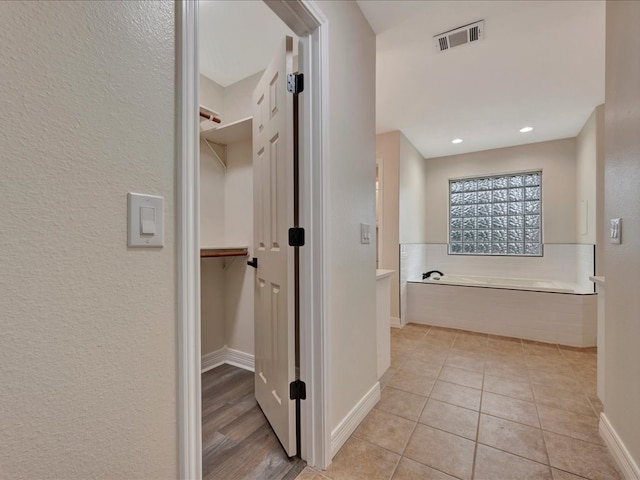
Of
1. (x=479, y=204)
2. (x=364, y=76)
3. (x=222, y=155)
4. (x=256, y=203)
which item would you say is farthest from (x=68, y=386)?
(x=479, y=204)

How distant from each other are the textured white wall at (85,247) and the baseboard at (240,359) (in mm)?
1798

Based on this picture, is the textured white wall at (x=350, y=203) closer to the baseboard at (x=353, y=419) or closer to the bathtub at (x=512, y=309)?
the baseboard at (x=353, y=419)

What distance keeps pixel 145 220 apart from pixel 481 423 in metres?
2.02

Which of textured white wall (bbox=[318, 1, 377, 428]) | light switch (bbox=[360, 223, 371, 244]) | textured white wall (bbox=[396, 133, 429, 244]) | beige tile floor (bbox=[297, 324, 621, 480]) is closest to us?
beige tile floor (bbox=[297, 324, 621, 480])

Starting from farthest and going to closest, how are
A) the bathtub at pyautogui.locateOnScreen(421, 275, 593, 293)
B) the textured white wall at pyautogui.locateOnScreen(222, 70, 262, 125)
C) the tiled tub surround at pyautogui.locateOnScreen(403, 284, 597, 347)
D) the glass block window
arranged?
the glass block window, the bathtub at pyautogui.locateOnScreen(421, 275, 593, 293), the tiled tub surround at pyautogui.locateOnScreen(403, 284, 597, 347), the textured white wall at pyautogui.locateOnScreen(222, 70, 262, 125)

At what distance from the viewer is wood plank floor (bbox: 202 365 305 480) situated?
1329mm

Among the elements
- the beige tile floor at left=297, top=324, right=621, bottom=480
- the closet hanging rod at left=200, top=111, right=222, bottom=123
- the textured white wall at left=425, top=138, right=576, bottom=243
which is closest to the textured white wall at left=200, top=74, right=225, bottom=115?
the closet hanging rod at left=200, top=111, right=222, bottom=123

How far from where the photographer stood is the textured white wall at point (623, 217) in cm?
123

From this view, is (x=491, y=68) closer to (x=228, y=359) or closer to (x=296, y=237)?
(x=296, y=237)

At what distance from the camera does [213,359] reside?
2.46m

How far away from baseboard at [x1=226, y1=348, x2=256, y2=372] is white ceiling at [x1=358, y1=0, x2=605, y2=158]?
2.64m

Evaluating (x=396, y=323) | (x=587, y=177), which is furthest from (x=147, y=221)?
(x=587, y=177)

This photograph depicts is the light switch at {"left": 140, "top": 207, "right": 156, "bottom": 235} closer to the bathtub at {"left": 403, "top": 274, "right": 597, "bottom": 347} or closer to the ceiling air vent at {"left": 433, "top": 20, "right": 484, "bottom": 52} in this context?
the ceiling air vent at {"left": 433, "top": 20, "right": 484, "bottom": 52}

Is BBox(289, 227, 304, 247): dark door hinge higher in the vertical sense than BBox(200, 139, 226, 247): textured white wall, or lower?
lower
